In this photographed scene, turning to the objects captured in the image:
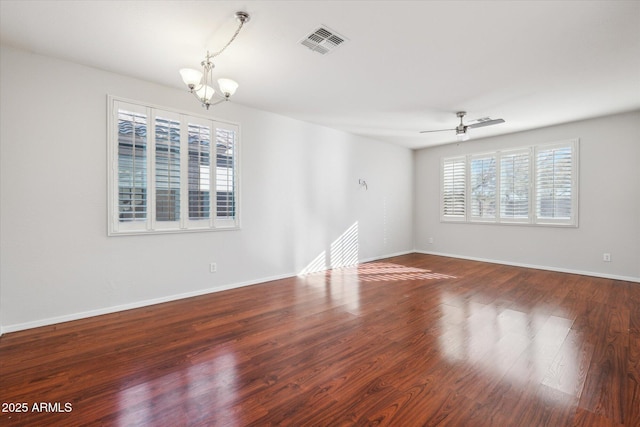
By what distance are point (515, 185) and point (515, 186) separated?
2 cm

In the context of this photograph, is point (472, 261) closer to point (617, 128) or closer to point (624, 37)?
point (617, 128)

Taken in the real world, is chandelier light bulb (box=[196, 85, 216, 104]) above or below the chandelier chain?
below

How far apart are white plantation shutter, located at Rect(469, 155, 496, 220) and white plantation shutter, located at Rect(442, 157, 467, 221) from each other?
197mm

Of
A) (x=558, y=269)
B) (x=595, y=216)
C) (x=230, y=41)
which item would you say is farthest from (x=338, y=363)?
(x=595, y=216)

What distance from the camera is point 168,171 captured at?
356 centimetres

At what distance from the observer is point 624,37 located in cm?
248

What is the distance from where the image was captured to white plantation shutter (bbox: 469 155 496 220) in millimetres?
6039

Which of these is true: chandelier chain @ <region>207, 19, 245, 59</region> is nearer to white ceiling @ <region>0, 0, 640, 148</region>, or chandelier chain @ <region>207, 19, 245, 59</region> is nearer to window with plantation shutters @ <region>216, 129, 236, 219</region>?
white ceiling @ <region>0, 0, 640, 148</region>

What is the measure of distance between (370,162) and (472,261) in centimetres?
316

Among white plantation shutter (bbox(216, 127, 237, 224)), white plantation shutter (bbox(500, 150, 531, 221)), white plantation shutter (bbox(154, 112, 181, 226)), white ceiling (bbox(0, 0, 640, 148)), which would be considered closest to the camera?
white ceiling (bbox(0, 0, 640, 148))

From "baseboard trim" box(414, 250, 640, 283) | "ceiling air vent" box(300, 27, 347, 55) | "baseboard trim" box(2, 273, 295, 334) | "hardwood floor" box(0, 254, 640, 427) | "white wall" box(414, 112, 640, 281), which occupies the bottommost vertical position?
"hardwood floor" box(0, 254, 640, 427)

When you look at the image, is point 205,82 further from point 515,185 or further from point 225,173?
point 515,185

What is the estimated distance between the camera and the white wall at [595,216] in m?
4.48

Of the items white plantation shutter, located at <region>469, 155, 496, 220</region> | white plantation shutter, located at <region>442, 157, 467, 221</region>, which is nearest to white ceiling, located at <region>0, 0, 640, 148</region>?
white plantation shutter, located at <region>469, 155, 496, 220</region>
